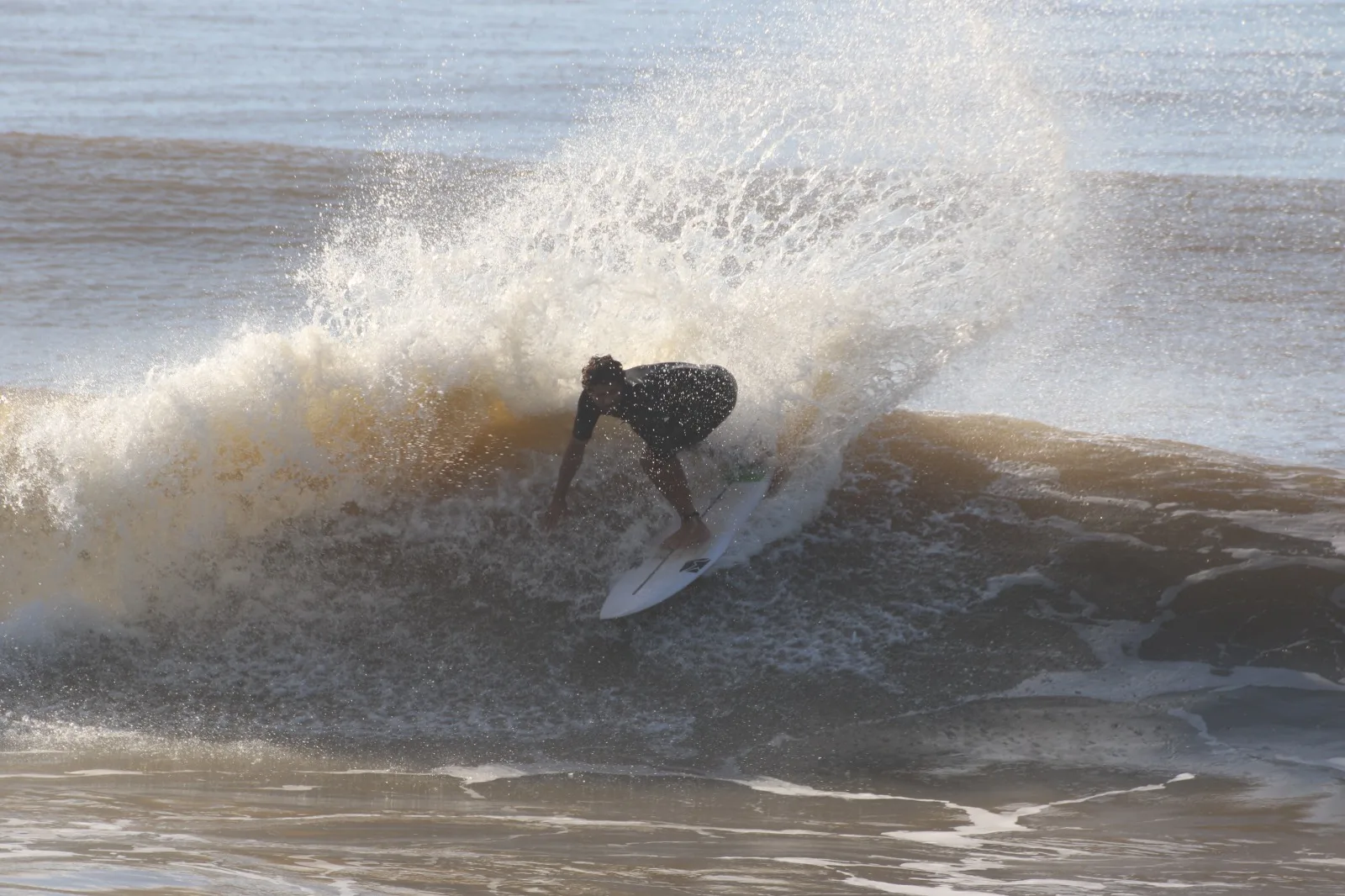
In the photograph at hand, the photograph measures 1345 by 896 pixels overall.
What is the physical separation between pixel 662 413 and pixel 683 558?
809 mm

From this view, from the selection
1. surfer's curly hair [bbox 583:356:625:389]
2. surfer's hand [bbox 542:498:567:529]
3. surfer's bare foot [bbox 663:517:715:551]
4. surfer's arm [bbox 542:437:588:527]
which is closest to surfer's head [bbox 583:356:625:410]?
surfer's curly hair [bbox 583:356:625:389]

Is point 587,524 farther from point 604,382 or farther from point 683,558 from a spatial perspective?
point 604,382

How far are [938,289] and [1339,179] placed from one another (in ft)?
30.2

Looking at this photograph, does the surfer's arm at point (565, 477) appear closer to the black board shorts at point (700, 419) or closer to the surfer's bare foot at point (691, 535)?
the black board shorts at point (700, 419)

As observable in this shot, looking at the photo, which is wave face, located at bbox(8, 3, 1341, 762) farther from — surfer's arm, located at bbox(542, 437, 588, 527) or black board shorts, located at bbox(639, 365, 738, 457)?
black board shorts, located at bbox(639, 365, 738, 457)

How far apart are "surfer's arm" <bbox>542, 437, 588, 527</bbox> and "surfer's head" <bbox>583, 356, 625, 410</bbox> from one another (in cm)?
27

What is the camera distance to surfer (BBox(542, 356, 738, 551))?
744cm

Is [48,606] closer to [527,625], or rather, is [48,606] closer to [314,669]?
[314,669]

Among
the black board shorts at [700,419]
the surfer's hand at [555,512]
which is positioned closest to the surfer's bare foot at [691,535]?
the black board shorts at [700,419]

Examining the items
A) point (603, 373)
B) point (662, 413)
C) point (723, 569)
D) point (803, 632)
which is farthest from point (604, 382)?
point (803, 632)

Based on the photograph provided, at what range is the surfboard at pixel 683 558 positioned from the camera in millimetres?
7664

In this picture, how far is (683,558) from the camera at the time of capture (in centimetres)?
782

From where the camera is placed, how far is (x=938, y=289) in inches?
371

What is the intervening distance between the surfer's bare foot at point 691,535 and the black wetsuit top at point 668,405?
0.42 meters
